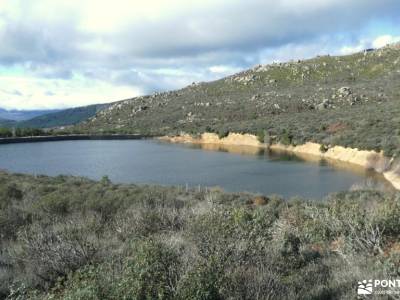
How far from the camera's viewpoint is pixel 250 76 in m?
118

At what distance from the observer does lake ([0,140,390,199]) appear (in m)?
33.9

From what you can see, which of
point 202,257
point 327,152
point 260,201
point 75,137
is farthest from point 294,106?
point 202,257

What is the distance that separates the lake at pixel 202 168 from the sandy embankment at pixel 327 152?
44.8 inches

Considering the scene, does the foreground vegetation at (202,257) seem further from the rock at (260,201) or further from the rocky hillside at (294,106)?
the rocky hillside at (294,106)

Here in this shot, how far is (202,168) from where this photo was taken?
43.4 meters

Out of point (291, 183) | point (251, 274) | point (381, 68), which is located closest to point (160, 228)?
point (251, 274)

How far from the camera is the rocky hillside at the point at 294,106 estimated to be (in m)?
55.2

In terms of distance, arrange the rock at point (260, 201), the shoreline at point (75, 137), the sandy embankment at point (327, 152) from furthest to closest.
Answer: the shoreline at point (75, 137) → the sandy embankment at point (327, 152) → the rock at point (260, 201)

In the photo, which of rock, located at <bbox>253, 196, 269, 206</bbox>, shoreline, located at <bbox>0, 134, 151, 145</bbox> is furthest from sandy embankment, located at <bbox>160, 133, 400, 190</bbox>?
rock, located at <bbox>253, 196, 269, 206</bbox>

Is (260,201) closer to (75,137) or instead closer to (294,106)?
(294,106)

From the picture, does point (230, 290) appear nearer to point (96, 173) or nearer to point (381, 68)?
point (96, 173)

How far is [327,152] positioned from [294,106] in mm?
32517

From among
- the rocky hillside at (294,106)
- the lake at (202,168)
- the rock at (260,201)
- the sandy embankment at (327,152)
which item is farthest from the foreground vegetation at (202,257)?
the rocky hillside at (294,106)

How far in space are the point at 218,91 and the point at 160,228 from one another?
102243 millimetres
